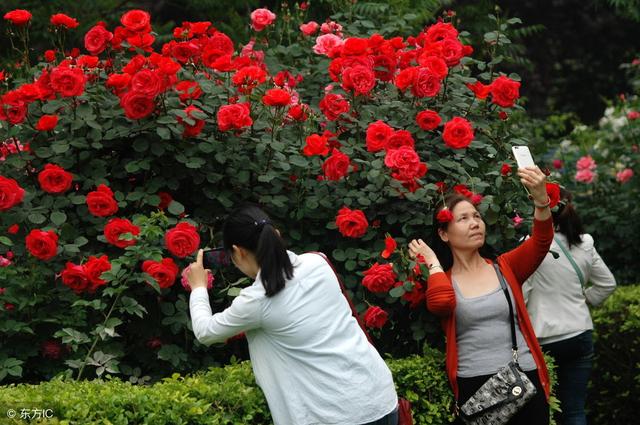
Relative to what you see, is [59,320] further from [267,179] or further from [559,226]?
[559,226]

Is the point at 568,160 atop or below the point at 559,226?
below

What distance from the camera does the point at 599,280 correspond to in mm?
5484

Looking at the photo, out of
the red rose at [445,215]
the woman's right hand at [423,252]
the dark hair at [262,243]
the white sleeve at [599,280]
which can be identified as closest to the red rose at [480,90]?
the red rose at [445,215]

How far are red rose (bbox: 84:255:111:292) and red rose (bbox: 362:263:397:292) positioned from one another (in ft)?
3.61

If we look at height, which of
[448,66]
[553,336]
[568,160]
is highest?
[448,66]

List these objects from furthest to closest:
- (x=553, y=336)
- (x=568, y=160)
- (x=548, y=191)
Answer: (x=568, y=160) → (x=553, y=336) → (x=548, y=191)

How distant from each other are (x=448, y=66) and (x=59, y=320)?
84.9 inches

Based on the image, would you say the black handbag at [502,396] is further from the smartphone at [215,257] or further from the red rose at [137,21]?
the red rose at [137,21]

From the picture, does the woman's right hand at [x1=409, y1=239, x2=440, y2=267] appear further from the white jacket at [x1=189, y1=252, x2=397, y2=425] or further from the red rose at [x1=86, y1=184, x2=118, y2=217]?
the red rose at [x1=86, y1=184, x2=118, y2=217]

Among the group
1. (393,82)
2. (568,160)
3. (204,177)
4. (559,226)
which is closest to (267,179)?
(204,177)

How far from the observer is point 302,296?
347cm

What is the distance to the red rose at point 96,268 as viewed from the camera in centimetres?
418

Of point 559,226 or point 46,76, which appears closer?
point 46,76

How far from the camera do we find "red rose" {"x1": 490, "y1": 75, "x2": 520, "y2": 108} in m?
4.84
